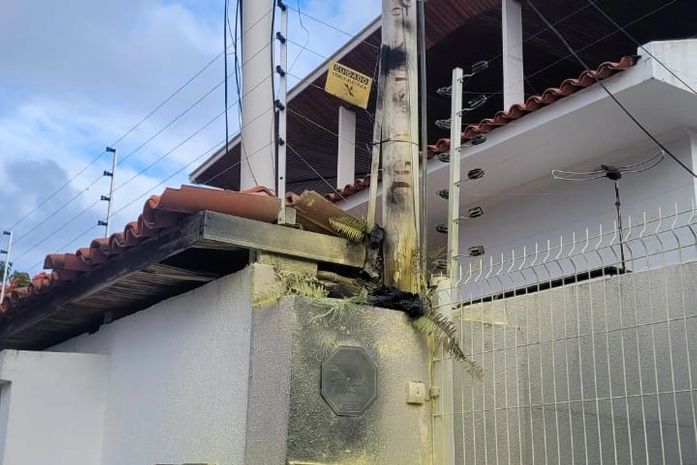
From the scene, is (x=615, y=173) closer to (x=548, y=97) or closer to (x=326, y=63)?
(x=548, y=97)

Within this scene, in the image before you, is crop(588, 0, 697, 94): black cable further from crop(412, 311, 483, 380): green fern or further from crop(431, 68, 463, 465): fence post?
crop(412, 311, 483, 380): green fern

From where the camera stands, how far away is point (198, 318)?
525cm

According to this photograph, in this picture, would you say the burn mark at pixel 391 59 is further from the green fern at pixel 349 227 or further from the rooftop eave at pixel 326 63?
the rooftop eave at pixel 326 63

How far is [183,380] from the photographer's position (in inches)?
206

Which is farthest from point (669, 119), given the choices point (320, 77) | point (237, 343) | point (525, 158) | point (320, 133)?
point (320, 133)

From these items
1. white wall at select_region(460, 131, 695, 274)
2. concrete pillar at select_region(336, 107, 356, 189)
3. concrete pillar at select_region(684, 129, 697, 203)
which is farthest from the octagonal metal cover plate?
concrete pillar at select_region(336, 107, 356, 189)

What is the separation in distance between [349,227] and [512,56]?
3.83 m

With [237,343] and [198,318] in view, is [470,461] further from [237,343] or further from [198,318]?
[198,318]

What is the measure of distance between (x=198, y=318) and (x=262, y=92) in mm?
2928

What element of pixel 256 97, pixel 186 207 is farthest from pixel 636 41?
pixel 186 207

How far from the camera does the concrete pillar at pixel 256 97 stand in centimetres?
697

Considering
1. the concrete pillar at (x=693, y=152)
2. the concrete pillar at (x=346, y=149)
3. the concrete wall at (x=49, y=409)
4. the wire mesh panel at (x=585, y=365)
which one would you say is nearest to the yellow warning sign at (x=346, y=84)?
the wire mesh panel at (x=585, y=365)

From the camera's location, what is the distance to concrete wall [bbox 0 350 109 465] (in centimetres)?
621

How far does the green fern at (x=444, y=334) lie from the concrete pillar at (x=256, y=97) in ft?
8.13
